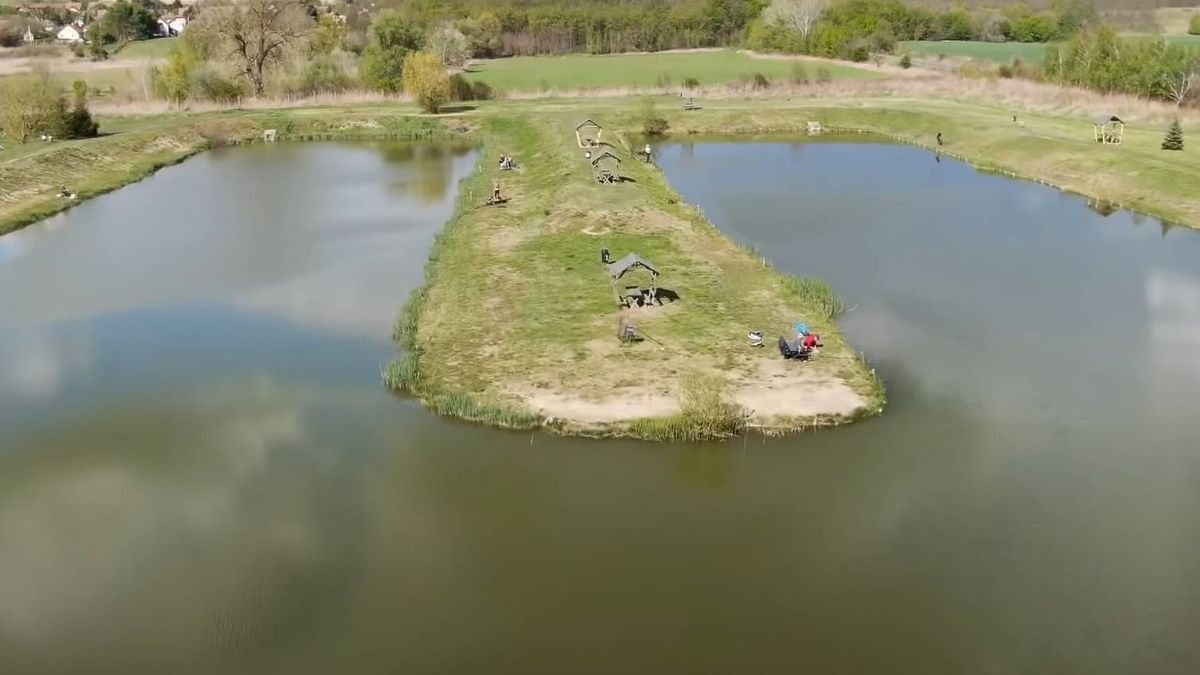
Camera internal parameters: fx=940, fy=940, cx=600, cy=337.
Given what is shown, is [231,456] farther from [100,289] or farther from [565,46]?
[565,46]

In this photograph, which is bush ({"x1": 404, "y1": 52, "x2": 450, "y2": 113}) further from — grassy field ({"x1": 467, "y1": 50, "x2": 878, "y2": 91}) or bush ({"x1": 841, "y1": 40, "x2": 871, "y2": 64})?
bush ({"x1": 841, "y1": 40, "x2": 871, "y2": 64})

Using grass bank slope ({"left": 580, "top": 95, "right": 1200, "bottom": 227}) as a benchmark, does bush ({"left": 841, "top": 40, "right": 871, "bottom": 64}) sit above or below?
above

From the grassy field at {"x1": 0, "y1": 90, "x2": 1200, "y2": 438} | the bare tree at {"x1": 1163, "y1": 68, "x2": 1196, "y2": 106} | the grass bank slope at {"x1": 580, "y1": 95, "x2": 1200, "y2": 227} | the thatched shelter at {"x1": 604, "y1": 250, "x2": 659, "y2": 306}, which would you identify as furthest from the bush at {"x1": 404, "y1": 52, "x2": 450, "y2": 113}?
the bare tree at {"x1": 1163, "y1": 68, "x2": 1196, "y2": 106}

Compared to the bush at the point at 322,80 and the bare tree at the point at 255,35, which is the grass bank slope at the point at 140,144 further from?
the bare tree at the point at 255,35

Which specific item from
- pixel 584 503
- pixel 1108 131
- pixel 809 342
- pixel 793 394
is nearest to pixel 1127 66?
pixel 1108 131

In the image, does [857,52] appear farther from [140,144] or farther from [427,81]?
[140,144]

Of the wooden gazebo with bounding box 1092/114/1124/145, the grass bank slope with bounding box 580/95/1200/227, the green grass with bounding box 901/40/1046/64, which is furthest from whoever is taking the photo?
the green grass with bounding box 901/40/1046/64

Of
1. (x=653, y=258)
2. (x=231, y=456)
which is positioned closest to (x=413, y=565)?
(x=231, y=456)
